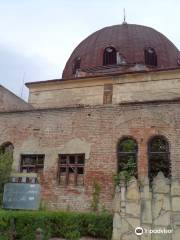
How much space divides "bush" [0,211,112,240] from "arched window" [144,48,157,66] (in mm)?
12623

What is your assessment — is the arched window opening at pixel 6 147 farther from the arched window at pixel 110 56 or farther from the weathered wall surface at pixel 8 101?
the arched window at pixel 110 56

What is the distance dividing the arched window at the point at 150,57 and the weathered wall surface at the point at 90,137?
7.49m

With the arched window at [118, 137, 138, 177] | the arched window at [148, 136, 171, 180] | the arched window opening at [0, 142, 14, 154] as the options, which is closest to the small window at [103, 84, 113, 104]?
the arched window at [118, 137, 138, 177]

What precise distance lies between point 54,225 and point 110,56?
43.5 feet

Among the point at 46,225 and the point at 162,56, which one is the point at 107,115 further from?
the point at 162,56

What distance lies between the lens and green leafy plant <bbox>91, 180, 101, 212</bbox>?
1248 centimetres

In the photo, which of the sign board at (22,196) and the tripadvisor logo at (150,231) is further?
the sign board at (22,196)

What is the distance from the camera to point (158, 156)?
12977 mm

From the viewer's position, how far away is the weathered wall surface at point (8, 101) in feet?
55.8

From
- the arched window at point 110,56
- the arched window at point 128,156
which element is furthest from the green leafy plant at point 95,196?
the arched window at point 110,56

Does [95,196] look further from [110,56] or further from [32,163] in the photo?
[110,56]

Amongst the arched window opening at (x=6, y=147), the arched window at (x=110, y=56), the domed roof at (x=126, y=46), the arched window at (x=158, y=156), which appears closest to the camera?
the arched window at (x=158, y=156)

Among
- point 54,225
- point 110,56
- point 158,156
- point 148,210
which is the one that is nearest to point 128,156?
point 158,156

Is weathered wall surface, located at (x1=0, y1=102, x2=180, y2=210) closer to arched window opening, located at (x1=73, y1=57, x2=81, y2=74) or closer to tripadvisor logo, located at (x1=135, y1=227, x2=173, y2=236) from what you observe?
tripadvisor logo, located at (x1=135, y1=227, x2=173, y2=236)
